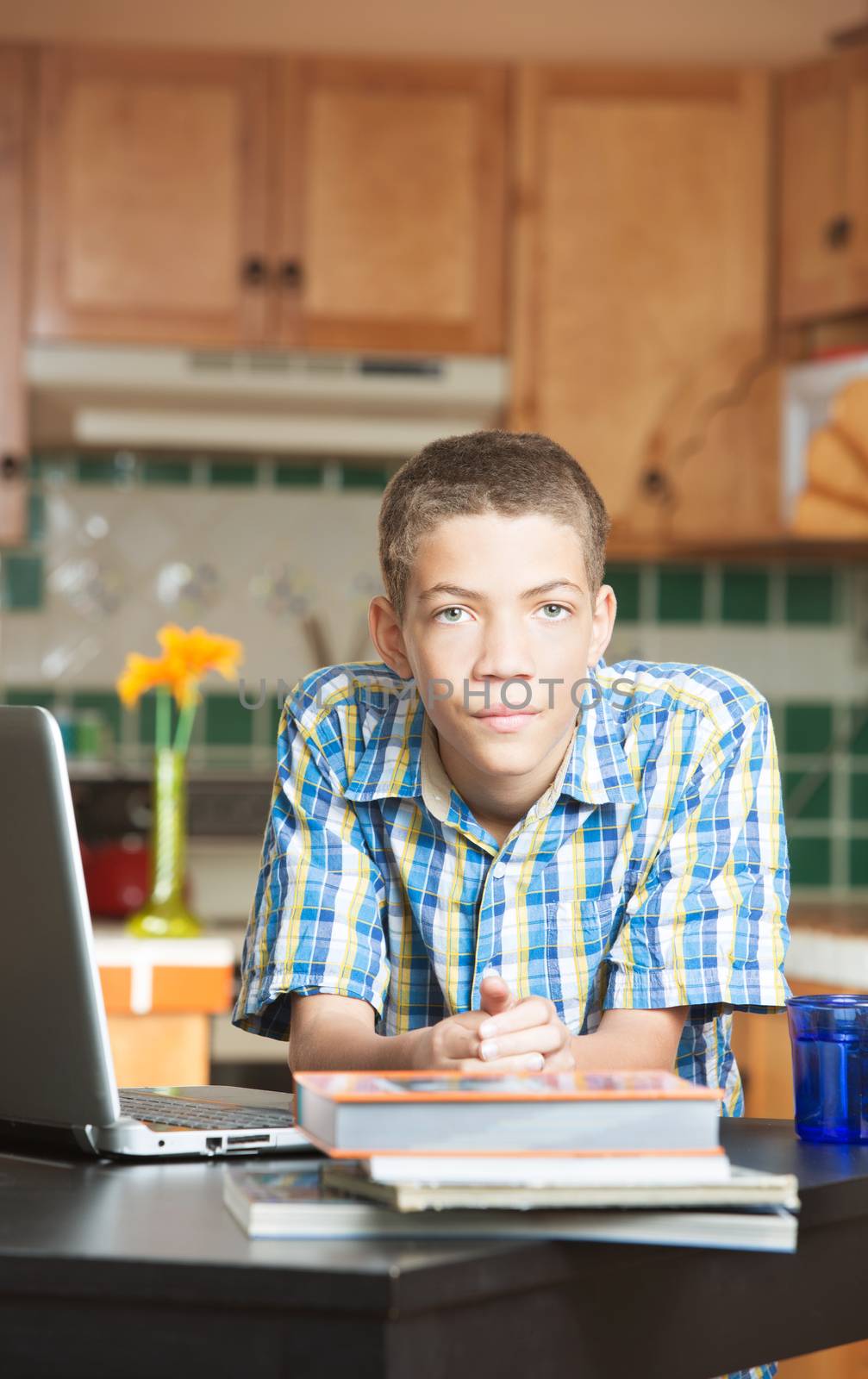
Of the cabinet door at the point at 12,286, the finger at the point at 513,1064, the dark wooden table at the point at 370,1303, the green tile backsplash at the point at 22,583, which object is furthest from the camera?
the green tile backsplash at the point at 22,583

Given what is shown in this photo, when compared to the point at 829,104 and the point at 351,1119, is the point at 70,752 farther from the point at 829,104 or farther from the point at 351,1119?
the point at 351,1119

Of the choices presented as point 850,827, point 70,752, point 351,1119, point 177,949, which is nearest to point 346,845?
point 351,1119

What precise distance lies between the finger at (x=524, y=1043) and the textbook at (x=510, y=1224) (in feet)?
0.53

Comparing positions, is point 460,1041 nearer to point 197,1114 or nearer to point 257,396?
point 197,1114

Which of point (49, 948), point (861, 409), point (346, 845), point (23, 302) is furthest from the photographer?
point (23, 302)

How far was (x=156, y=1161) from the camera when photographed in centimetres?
96

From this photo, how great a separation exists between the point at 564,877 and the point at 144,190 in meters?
2.56

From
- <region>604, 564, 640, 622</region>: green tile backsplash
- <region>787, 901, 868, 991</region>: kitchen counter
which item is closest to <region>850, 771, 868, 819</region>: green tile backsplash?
<region>604, 564, 640, 622</region>: green tile backsplash

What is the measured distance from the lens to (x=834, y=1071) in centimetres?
101

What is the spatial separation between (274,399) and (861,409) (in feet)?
3.90

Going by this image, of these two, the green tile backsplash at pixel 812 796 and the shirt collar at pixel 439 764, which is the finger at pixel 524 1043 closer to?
the shirt collar at pixel 439 764

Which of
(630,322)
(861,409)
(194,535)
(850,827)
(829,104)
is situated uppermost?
(829,104)

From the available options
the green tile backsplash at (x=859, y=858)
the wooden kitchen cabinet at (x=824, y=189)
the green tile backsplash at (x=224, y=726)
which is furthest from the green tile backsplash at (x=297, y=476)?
the green tile backsplash at (x=859, y=858)

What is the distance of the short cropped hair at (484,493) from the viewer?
121 centimetres
